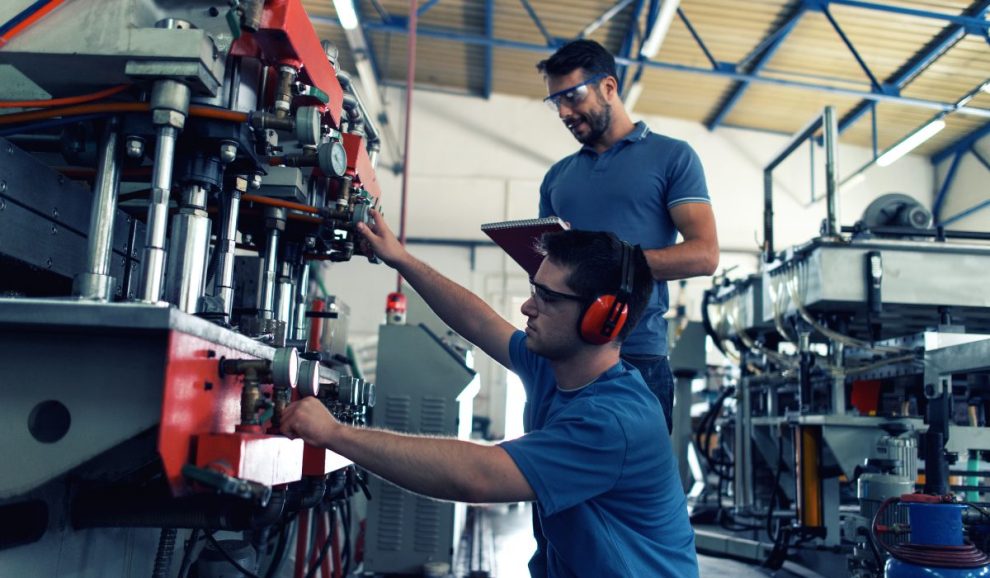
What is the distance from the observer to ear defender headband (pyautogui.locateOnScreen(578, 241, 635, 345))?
1.16 meters

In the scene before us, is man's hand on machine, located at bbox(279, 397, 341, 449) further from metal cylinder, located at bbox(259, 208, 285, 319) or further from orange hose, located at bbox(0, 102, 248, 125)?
metal cylinder, located at bbox(259, 208, 285, 319)

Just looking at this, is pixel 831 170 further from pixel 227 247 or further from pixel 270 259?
pixel 227 247

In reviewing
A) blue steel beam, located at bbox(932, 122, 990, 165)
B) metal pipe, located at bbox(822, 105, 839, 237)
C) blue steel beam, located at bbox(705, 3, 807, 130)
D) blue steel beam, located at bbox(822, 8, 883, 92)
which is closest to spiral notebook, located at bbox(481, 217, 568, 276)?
metal pipe, located at bbox(822, 105, 839, 237)

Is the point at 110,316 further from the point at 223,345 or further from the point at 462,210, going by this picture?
the point at 462,210

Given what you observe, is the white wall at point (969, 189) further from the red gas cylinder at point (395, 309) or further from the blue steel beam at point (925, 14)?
the red gas cylinder at point (395, 309)

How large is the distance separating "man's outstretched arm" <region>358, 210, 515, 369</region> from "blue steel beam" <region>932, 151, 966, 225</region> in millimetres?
8451

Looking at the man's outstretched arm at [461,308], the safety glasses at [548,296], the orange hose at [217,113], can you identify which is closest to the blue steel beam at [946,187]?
the man's outstretched arm at [461,308]

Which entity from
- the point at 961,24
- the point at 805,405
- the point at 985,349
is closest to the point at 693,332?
the point at 805,405

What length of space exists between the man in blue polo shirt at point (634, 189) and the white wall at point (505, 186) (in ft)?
21.7

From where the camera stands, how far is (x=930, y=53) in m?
6.50

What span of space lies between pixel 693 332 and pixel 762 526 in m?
1.13

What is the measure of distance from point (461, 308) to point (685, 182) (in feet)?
1.94

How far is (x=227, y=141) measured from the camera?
1052mm

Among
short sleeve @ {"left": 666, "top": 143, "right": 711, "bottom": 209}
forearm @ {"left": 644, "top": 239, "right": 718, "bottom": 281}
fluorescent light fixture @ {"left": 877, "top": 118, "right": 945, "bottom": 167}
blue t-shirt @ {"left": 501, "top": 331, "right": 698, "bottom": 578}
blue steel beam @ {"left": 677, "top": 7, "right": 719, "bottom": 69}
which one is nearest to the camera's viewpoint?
blue t-shirt @ {"left": 501, "top": 331, "right": 698, "bottom": 578}
